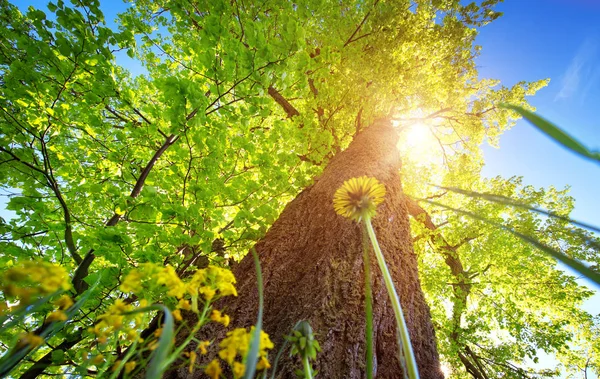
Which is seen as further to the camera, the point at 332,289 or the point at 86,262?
the point at 86,262

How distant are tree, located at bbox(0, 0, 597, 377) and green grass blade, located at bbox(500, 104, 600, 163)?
0.15 m

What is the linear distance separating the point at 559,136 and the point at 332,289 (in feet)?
3.93

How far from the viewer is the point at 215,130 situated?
2.77 m

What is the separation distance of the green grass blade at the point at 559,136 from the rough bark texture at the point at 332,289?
1.12m

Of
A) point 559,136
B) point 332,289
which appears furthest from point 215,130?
point 559,136

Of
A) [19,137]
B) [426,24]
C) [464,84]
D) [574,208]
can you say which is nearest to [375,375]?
[19,137]

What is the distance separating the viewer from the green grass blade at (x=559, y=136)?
48 cm

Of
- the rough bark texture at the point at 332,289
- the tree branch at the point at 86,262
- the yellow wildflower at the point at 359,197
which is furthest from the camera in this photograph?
the tree branch at the point at 86,262

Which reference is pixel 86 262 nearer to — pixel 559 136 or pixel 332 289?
pixel 332 289

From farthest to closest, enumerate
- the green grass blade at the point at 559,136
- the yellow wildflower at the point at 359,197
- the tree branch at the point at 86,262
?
1. the tree branch at the point at 86,262
2. the yellow wildflower at the point at 359,197
3. the green grass blade at the point at 559,136

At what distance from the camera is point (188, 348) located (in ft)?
4.53

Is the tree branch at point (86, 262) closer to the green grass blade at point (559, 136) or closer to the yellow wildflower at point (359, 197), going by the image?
the yellow wildflower at point (359, 197)

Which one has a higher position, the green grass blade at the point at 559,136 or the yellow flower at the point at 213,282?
the green grass blade at the point at 559,136

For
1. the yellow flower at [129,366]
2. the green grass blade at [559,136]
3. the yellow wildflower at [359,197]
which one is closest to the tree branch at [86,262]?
the yellow flower at [129,366]
